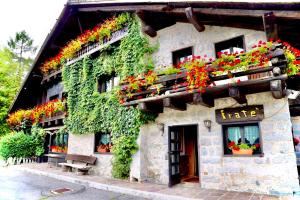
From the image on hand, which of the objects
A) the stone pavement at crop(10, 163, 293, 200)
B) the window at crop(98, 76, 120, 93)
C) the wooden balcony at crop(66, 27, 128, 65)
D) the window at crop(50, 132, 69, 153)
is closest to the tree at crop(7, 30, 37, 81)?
the window at crop(50, 132, 69, 153)

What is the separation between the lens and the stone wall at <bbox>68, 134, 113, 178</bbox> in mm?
10367

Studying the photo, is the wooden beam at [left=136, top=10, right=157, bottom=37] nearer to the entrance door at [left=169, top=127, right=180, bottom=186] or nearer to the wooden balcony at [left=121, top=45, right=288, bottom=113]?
the wooden balcony at [left=121, top=45, right=288, bottom=113]

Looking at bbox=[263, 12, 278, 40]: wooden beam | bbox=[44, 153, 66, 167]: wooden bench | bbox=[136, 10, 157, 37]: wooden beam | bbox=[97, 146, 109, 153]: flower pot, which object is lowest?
bbox=[44, 153, 66, 167]: wooden bench

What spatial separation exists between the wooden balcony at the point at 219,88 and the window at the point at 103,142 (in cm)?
307

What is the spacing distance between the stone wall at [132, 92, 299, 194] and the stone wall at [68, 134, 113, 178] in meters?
2.21

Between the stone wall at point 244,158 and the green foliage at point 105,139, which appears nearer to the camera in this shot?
the stone wall at point 244,158

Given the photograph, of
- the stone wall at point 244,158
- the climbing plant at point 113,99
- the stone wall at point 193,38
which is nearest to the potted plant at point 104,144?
the climbing plant at point 113,99

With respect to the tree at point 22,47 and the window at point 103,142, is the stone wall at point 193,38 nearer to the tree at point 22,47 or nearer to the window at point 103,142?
the window at point 103,142

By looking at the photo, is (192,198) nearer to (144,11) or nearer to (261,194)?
(261,194)

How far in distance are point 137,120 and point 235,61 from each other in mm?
4489

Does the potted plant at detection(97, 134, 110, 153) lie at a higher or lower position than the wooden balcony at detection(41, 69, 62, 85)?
lower

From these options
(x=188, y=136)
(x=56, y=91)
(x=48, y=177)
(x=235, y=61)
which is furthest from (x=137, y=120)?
(x=56, y=91)

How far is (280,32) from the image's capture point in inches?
286

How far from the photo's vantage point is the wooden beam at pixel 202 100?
22.6 feet
